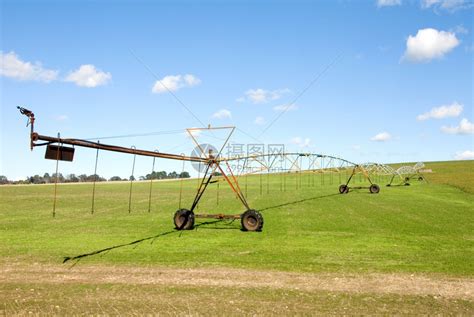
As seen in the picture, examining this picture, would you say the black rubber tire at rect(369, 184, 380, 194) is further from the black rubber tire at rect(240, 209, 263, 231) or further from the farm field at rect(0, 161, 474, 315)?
the black rubber tire at rect(240, 209, 263, 231)

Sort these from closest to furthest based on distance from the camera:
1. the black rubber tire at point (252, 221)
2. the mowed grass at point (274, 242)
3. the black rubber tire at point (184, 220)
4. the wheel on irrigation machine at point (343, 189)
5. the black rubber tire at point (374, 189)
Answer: the mowed grass at point (274, 242), the black rubber tire at point (252, 221), the black rubber tire at point (184, 220), the black rubber tire at point (374, 189), the wheel on irrigation machine at point (343, 189)

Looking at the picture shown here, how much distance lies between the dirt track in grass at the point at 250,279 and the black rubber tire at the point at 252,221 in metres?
7.19

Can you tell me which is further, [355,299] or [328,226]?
[328,226]

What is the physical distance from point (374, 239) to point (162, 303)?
1162 cm

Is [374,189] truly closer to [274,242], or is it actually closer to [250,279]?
[274,242]

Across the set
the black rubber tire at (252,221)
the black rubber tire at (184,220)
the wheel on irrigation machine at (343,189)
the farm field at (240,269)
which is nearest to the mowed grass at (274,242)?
the farm field at (240,269)

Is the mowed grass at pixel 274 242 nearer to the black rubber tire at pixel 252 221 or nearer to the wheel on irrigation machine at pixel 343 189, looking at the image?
the black rubber tire at pixel 252 221

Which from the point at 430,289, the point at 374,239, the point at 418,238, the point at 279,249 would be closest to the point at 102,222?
the point at 279,249

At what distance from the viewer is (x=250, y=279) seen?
39.3 ft

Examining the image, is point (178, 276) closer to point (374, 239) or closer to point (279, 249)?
point (279, 249)

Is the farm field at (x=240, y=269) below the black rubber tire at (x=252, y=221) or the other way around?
below

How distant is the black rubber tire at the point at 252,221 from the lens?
66.0 feet

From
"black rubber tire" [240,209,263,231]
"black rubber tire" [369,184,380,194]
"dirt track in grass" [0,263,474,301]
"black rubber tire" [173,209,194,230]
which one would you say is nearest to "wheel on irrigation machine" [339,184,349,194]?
"black rubber tire" [369,184,380,194]

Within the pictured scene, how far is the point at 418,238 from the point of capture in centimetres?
1873
